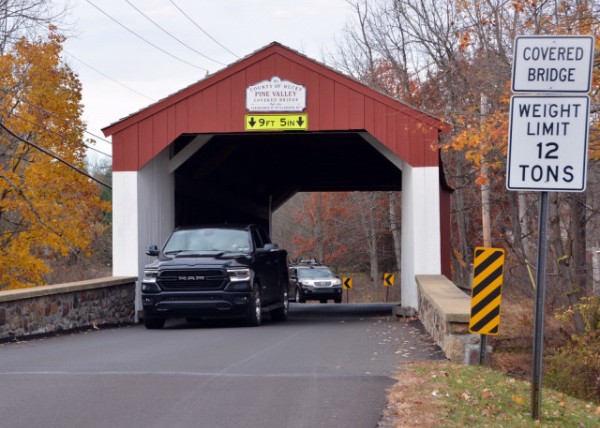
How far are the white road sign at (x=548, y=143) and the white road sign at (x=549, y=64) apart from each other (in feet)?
0.32

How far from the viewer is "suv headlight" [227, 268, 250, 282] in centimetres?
1572

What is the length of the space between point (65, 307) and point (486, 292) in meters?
8.66

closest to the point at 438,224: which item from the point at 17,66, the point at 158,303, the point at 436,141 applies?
the point at 436,141

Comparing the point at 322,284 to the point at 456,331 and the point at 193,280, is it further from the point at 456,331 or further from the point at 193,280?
the point at 456,331

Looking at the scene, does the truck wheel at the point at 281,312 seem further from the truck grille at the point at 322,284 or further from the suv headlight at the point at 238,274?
the truck grille at the point at 322,284

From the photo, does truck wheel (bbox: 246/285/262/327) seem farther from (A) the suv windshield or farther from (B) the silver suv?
(A) the suv windshield

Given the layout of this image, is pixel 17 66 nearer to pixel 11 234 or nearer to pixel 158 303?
pixel 11 234

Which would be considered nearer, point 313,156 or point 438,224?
point 438,224

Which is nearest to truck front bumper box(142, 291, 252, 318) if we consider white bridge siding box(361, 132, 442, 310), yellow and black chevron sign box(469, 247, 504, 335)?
white bridge siding box(361, 132, 442, 310)

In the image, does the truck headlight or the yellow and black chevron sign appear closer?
the yellow and black chevron sign

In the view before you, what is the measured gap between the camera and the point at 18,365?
10.2m

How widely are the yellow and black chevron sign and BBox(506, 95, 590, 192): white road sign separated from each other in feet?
8.48

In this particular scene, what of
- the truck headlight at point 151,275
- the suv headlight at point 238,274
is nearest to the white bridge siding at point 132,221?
the truck headlight at point 151,275

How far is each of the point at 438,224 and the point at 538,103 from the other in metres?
11.8
